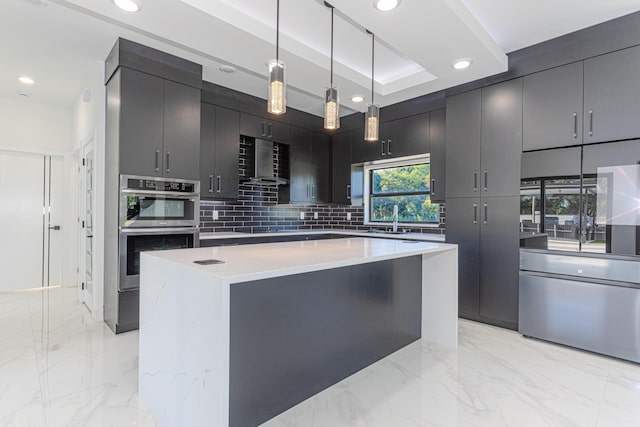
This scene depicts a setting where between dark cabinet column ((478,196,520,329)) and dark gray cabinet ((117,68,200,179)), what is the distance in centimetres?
304

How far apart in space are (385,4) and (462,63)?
4.01ft

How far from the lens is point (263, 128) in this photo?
177 inches

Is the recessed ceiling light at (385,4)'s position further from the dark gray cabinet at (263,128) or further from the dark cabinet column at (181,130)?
the dark gray cabinet at (263,128)

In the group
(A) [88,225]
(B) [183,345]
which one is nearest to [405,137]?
(B) [183,345]

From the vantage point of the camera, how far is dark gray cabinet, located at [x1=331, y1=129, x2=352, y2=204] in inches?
203

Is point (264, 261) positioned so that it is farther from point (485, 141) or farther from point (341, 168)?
point (341, 168)

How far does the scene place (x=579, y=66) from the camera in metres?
2.84

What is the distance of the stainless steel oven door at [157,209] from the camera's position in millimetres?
3008

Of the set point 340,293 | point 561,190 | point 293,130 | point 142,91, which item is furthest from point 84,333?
point 561,190

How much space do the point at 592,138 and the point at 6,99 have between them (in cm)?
665

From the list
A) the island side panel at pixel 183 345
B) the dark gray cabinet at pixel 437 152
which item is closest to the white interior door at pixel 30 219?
the island side panel at pixel 183 345

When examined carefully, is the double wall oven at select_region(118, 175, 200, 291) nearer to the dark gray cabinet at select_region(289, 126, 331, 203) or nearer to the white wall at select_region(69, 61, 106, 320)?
the white wall at select_region(69, 61, 106, 320)

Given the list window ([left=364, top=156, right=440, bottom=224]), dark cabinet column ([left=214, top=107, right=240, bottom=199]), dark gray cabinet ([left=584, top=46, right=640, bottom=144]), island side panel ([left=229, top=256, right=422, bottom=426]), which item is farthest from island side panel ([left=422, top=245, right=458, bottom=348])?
dark cabinet column ([left=214, top=107, right=240, bottom=199])

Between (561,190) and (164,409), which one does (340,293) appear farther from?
(561,190)
